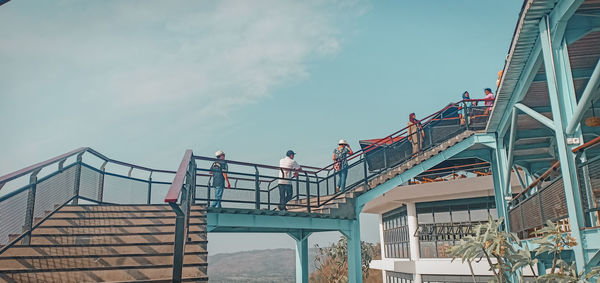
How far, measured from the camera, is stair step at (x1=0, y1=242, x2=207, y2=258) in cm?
738

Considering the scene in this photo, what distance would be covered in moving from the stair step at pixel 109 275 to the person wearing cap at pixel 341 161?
829 centimetres

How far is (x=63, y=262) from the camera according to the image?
713cm

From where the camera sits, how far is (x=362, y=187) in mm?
14672

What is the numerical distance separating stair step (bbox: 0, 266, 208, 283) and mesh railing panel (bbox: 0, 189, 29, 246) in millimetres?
654

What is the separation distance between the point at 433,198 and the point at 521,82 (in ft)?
35.8

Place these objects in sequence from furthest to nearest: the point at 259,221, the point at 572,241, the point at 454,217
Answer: the point at 454,217 < the point at 259,221 < the point at 572,241

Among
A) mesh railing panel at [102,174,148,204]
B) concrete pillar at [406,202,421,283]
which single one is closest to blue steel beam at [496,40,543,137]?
mesh railing panel at [102,174,148,204]

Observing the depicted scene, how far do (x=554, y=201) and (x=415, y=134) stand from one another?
8.50m

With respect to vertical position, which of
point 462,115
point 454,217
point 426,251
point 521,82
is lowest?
point 426,251

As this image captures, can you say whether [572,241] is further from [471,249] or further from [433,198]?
[433,198]

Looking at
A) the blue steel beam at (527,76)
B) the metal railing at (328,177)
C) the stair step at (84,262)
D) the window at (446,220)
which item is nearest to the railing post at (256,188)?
the metal railing at (328,177)

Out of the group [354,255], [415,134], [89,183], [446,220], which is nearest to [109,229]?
[89,183]

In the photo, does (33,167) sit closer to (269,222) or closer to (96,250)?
(96,250)

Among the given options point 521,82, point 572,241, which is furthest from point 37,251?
point 521,82
